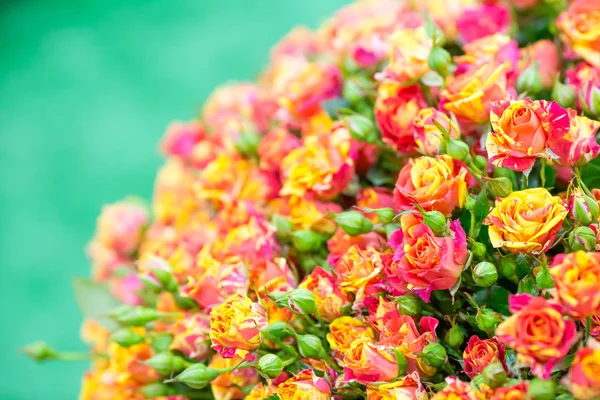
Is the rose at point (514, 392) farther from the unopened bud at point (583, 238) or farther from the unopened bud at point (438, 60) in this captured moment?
the unopened bud at point (438, 60)

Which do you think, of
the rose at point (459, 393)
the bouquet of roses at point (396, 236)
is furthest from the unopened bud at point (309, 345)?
the rose at point (459, 393)

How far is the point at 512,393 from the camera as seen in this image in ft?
1.11

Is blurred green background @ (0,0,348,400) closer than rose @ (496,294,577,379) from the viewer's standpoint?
No

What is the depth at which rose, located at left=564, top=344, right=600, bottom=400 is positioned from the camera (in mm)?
326

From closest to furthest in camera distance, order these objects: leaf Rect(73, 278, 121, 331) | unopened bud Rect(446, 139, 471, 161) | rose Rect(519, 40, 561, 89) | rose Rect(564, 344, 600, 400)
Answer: rose Rect(564, 344, 600, 400) < unopened bud Rect(446, 139, 471, 161) < rose Rect(519, 40, 561, 89) < leaf Rect(73, 278, 121, 331)

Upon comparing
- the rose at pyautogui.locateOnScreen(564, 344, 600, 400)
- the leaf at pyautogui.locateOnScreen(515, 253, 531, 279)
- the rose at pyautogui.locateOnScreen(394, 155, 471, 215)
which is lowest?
the rose at pyautogui.locateOnScreen(564, 344, 600, 400)

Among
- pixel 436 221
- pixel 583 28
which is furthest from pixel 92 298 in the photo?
pixel 583 28

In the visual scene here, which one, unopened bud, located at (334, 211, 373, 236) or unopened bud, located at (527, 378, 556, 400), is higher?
unopened bud, located at (334, 211, 373, 236)

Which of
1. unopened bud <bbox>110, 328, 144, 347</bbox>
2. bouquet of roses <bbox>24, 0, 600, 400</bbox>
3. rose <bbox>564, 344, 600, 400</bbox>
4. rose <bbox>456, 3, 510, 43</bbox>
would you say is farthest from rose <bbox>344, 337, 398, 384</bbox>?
A: rose <bbox>456, 3, 510, 43</bbox>

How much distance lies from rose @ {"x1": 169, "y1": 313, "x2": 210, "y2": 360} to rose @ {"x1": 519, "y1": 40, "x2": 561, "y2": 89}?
324 millimetres

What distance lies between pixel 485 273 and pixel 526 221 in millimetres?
40

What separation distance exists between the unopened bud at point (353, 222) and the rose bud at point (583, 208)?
14cm

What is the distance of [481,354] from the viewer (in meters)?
0.39

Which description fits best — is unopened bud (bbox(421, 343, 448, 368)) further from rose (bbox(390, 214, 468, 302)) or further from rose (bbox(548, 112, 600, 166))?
rose (bbox(548, 112, 600, 166))
